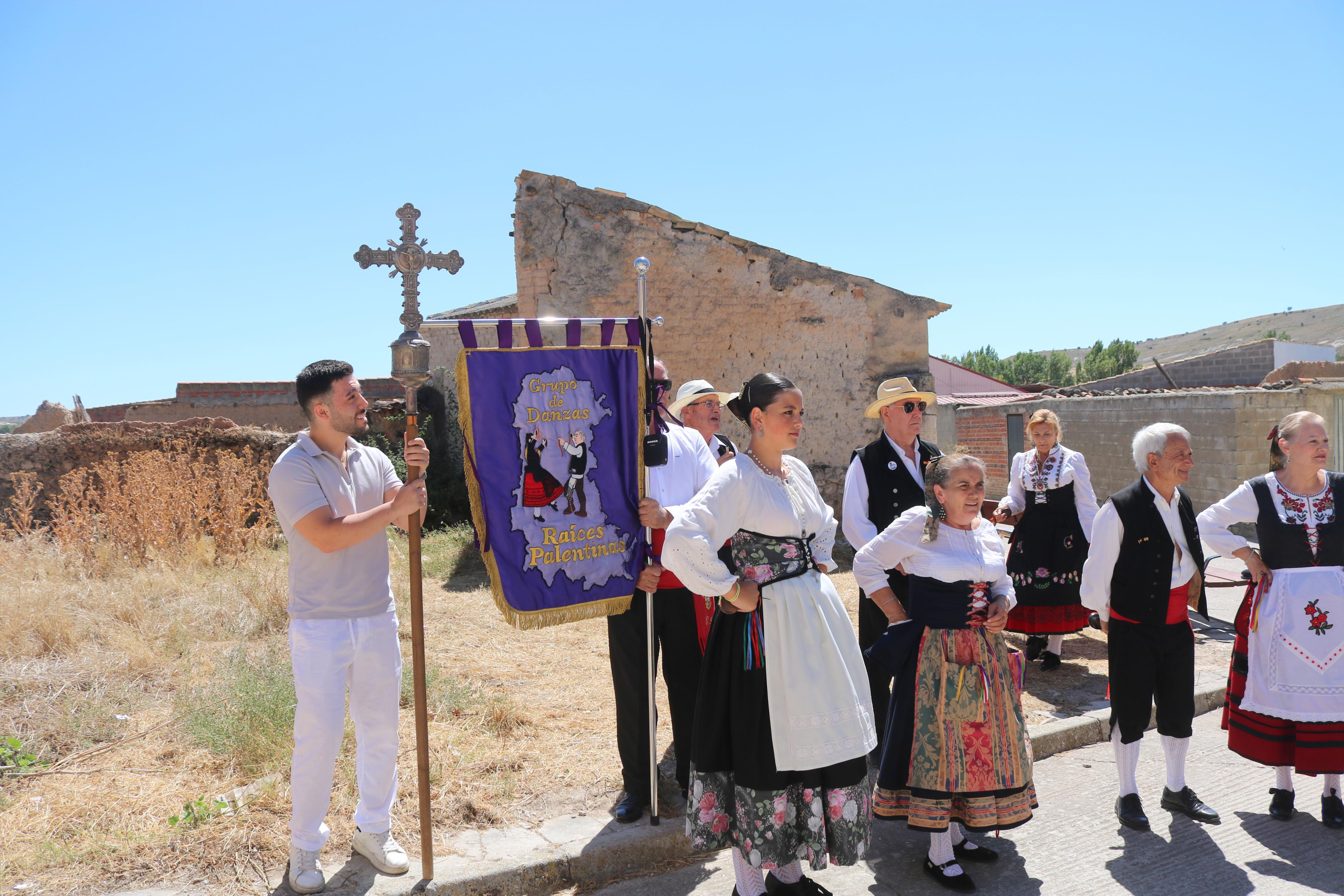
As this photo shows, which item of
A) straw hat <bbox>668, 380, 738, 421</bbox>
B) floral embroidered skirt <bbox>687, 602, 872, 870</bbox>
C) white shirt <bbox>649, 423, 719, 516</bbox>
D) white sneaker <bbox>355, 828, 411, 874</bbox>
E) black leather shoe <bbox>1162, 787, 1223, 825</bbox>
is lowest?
black leather shoe <bbox>1162, 787, 1223, 825</bbox>

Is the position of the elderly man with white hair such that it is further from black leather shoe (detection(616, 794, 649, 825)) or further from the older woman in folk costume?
black leather shoe (detection(616, 794, 649, 825))

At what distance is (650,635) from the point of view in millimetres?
3914

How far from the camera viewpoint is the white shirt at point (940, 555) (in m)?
3.58

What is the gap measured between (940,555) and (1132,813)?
1596 millimetres

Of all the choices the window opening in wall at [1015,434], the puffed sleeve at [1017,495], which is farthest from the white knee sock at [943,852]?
the window opening in wall at [1015,434]

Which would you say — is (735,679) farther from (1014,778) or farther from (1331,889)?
(1331,889)

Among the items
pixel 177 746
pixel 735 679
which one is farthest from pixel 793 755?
pixel 177 746

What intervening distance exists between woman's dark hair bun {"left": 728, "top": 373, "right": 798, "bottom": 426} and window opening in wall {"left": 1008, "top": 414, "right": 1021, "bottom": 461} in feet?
57.0

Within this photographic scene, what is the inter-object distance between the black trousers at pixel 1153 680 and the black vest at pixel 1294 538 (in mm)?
550

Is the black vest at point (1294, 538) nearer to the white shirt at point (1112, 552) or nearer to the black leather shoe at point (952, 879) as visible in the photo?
the white shirt at point (1112, 552)

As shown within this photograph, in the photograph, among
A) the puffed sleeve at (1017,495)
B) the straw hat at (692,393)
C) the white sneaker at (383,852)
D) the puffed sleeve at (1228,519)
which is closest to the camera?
the white sneaker at (383,852)

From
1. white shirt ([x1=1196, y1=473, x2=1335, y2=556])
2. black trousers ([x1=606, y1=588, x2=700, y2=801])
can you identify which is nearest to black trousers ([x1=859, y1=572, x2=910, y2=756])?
black trousers ([x1=606, y1=588, x2=700, y2=801])

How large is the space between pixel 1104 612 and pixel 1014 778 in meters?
1.13

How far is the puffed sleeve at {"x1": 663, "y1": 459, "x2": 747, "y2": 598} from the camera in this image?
3.12 m
